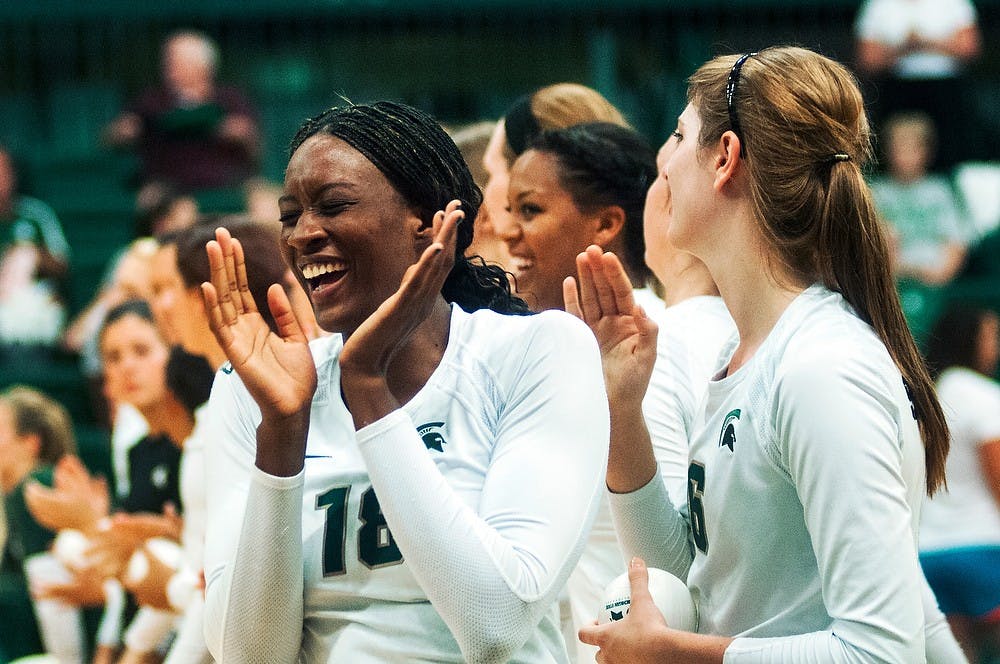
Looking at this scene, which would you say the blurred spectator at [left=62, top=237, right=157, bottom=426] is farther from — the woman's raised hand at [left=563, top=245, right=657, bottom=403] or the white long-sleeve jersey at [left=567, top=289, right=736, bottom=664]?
the woman's raised hand at [left=563, top=245, right=657, bottom=403]

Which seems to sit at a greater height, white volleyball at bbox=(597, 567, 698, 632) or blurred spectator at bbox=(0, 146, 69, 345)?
white volleyball at bbox=(597, 567, 698, 632)

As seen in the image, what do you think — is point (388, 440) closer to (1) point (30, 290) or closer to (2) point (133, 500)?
(2) point (133, 500)

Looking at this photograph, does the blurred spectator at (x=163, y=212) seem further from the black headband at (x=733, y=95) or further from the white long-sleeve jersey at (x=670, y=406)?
the black headband at (x=733, y=95)

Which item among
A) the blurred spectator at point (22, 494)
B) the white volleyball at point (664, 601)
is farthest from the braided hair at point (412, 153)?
the blurred spectator at point (22, 494)

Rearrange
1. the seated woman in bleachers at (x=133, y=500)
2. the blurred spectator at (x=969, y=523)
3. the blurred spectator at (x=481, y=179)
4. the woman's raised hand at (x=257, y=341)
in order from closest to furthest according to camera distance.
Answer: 1. the woman's raised hand at (x=257, y=341)
2. the blurred spectator at (x=481, y=179)
3. the seated woman in bleachers at (x=133, y=500)
4. the blurred spectator at (x=969, y=523)

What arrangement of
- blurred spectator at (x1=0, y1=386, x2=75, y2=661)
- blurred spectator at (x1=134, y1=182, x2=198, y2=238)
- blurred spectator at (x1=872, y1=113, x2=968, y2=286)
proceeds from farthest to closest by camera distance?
1. blurred spectator at (x1=872, y1=113, x2=968, y2=286)
2. blurred spectator at (x1=134, y1=182, x2=198, y2=238)
3. blurred spectator at (x1=0, y1=386, x2=75, y2=661)


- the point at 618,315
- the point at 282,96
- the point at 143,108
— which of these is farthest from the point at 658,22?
the point at 618,315

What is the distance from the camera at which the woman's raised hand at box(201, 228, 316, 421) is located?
1.95 meters

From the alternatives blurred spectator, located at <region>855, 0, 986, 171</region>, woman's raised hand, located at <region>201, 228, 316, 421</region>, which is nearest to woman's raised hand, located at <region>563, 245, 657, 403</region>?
woman's raised hand, located at <region>201, 228, 316, 421</region>

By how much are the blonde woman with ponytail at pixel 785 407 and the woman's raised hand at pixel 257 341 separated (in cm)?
54

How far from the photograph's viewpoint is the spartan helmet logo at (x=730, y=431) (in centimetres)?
207

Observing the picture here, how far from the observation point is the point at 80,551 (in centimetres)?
460

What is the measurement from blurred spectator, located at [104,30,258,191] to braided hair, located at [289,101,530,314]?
6.92 m

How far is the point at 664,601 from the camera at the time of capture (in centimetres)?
216
